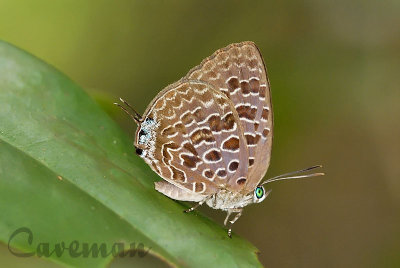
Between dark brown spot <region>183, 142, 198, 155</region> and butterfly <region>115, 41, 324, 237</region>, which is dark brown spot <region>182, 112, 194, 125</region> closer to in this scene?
butterfly <region>115, 41, 324, 237</region>

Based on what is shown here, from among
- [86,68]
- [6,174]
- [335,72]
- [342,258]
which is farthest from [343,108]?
[6,174]

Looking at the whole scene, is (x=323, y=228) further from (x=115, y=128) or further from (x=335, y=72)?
(x=115, y=128)

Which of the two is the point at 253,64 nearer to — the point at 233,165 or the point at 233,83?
the point at 233,83

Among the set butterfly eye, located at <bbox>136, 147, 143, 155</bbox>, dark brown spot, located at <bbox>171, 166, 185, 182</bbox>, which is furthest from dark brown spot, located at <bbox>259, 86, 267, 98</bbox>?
butterfly eye, located at <bbox>136, 147, 143, 155</bbox>

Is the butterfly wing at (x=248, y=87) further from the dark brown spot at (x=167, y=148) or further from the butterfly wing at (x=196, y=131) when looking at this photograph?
the dark brown spot at (x=167, y=148)

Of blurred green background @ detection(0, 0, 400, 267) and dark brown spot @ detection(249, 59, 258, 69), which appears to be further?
blurred green background @ detection(0, 0, 400, 267)
